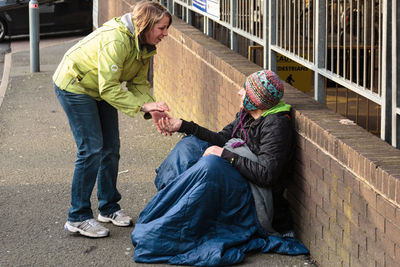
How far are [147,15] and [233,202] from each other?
53.8 inches

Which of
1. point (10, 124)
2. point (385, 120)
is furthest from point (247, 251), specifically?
point (10, 124)

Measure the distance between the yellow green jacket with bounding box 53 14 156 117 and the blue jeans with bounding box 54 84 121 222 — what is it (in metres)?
0.09

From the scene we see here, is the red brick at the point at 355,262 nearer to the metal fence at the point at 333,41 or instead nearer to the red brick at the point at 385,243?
the red brick at the point at 385,243

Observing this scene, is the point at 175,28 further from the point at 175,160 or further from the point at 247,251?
the point at 247,251

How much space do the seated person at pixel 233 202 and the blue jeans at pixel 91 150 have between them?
1.69ft

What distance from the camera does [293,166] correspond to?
5.27 metres

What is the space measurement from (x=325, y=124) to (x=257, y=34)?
249 centimetres

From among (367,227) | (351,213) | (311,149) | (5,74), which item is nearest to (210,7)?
(311,149)

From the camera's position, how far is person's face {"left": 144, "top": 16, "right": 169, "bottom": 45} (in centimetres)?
521

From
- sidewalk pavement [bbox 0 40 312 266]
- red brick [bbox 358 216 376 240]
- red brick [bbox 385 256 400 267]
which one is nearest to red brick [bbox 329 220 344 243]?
red brick [bbox 358 216 376 240]

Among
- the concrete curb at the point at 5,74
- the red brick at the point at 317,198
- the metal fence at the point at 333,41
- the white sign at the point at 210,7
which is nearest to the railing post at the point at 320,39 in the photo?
the metal fence at the point at 333,41

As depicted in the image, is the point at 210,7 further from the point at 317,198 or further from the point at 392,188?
the point at 392,188

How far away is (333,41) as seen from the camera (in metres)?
5.38

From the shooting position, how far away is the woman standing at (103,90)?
17.1 ft
